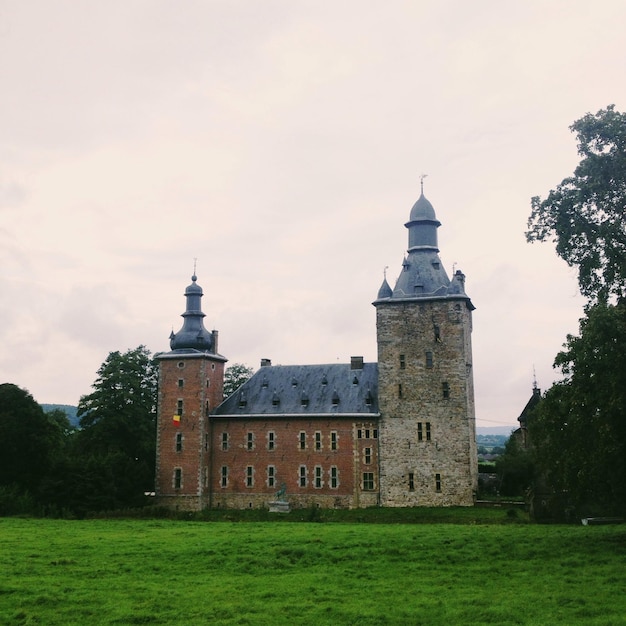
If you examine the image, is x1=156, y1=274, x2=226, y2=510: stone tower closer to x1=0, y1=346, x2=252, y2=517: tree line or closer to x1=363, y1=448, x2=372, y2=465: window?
x1=0, y1=346, x2=252, y2=517: tree line

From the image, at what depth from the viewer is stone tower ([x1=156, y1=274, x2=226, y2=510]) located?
1877 inches

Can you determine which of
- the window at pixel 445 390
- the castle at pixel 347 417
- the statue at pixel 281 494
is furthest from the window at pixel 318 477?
the window at pixel 445 390

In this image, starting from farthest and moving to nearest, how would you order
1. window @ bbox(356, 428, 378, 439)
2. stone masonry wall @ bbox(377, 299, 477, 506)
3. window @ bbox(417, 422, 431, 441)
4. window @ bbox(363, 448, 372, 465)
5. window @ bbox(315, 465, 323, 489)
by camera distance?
window @ bbox(315, 465, 323, 489) → window @ bbox(356, 428, 378, 439) → window @ bbox(363, 448, 372, 465) → window @ bbox(417, 422, 431, 441) → stone masonry wall @ bbox(377, 299, 477, 506)

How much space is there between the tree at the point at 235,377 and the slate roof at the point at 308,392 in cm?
1417

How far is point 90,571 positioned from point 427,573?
8.43 meters

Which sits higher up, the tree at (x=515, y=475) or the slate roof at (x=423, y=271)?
the slate roof at (x=423, y=271)

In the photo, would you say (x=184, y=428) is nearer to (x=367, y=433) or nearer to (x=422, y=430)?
(x=367, y=433)

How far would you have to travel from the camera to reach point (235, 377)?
66.6m

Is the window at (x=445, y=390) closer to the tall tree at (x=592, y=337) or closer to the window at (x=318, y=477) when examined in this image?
the window at (x=318, y=477)

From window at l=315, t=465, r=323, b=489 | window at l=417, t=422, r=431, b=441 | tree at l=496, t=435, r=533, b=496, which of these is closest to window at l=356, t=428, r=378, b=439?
window at l=417, t=422, r=431, b=441

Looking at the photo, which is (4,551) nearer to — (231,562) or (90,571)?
(90,571)

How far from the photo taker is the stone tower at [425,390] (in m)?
44.1

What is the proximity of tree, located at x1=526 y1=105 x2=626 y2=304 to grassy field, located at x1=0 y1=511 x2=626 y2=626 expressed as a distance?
8450 mm

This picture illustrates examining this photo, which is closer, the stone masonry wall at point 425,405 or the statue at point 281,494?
the stone masonry wall at point 425,405
